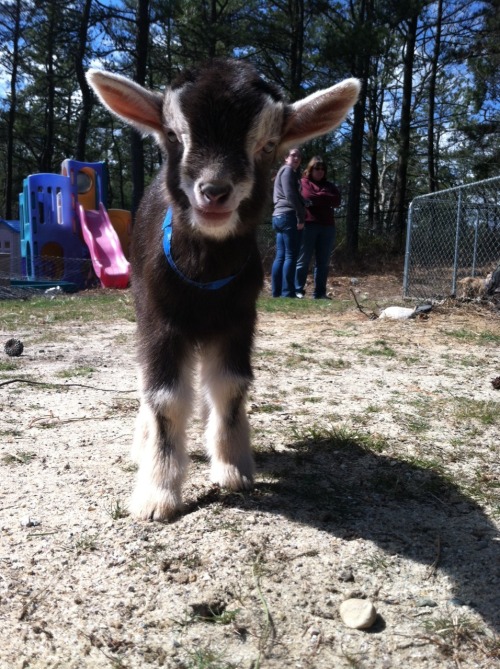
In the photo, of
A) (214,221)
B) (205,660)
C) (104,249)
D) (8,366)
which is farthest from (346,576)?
(104,249)

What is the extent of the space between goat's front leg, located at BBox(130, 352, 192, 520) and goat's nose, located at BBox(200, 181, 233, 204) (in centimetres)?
80

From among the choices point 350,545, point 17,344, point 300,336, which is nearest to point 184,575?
point 350,545

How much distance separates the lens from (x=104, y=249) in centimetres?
1415

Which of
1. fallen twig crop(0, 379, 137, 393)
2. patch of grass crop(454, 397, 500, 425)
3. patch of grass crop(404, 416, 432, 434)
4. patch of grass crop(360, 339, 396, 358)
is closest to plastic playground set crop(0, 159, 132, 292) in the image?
patch of grass crop(360, 339, 396, 358)

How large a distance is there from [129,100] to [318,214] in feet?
23.9

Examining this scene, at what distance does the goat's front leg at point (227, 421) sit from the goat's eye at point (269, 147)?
→ 87 centimetres

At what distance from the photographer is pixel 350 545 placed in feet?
7.91

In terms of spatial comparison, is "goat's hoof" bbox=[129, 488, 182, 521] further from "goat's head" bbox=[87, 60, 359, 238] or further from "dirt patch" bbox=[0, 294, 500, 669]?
"goat's head" bbox=[87, 60, 359, 238]

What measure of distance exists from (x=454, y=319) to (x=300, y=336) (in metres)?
2.32

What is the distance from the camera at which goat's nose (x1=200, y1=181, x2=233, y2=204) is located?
2273 millimetres

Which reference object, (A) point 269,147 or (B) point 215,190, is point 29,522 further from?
(A) point 269,147

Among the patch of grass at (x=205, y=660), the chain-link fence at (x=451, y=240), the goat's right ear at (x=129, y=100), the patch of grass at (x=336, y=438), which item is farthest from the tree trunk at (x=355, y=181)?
the patch of grass at (x=205, y=660)

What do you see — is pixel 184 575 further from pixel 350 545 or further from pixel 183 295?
pixel 183 295

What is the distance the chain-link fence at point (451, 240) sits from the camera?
11062 millimetres
